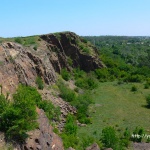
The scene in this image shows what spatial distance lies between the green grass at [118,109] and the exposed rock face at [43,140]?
11650 mm

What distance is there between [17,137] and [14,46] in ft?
101

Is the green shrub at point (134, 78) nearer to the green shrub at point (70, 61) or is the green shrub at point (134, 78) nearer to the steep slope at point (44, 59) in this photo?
the steep slope at point (44, 59)

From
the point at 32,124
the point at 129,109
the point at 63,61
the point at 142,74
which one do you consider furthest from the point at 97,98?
the point at 32,124

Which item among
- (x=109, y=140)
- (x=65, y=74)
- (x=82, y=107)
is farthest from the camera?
(x=65, y=74)

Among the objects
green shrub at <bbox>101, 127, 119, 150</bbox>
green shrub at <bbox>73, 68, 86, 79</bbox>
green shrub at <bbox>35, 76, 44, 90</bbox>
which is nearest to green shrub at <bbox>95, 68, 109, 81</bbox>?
green shrub at <bbox>73, 68, 86, 79</bbox>

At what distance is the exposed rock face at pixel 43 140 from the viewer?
28.1 m

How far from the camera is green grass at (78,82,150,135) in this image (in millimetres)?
49469

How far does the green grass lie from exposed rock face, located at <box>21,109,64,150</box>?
11.6 meters

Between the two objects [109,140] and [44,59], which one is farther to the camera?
[44,59]

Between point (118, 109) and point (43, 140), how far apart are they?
3078 cm

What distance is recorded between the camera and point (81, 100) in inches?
2244

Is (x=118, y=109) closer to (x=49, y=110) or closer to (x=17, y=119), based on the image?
(x=49, y=110)

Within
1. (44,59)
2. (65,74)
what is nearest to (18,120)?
(44,59)

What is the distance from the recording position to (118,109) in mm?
58375
